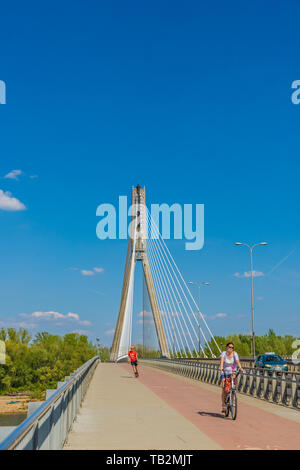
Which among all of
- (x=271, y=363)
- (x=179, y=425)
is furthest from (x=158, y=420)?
(x=271, y=363)

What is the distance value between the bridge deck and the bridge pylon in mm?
42382

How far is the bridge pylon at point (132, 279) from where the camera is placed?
199 feet

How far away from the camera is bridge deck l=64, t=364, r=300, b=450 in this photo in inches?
373

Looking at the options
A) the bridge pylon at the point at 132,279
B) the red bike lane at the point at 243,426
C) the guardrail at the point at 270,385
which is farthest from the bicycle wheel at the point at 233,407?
the bridge pylon at the point at 132,279

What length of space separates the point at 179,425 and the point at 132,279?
50563mm

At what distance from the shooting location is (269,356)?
113 feet

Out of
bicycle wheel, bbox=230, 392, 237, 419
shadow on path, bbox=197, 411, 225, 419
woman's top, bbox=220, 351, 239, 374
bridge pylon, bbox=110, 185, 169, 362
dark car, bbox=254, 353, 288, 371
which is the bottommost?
shadow on path, bbox=197, 411, 225, 419

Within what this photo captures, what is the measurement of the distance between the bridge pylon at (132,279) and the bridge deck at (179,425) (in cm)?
4238

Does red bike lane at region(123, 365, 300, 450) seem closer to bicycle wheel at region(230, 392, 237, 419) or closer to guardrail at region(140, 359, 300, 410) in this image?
bicycle wheel at region(230, 392, 237, 419)

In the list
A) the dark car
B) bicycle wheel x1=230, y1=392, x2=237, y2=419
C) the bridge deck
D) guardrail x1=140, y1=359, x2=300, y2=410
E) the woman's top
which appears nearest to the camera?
the bridge deck

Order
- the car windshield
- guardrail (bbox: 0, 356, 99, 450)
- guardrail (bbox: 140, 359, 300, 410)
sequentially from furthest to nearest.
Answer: the car windshield
guardrail (bbox: 140, 359, 300, 410)
guardrail (bbox: 0, 356, 99, 450)

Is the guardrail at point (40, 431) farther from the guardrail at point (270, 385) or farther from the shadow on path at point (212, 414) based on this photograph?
the guardrail at point (270, 385)

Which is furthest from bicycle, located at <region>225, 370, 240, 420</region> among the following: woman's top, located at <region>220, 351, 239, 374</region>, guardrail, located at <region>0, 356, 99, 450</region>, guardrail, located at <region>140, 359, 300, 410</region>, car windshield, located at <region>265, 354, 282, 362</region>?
car windshield, located at <region>265, 354, 282, 362</region>
